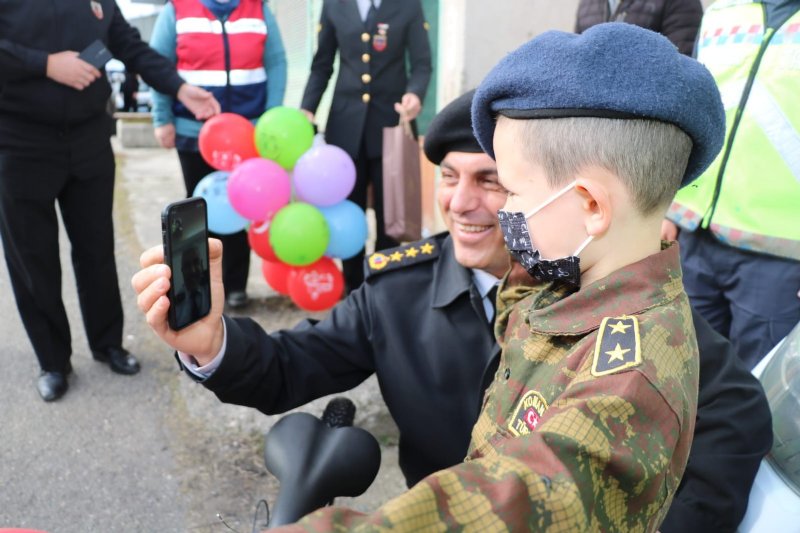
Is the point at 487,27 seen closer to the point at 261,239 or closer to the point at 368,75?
the point at 368,75

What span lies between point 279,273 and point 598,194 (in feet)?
9.02

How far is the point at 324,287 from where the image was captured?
10.9 feet

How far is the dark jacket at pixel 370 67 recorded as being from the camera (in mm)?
3557

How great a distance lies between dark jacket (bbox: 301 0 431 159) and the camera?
3.56 meters

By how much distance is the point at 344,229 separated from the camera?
325 cm

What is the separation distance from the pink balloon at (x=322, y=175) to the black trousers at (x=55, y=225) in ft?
2.65

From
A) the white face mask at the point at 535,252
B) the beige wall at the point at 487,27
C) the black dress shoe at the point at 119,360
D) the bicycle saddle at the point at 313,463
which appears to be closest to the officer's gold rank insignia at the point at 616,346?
the white face mask at the point at 535,252

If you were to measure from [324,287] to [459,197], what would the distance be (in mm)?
1854

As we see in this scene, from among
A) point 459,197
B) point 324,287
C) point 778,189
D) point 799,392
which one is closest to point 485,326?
point 459,197

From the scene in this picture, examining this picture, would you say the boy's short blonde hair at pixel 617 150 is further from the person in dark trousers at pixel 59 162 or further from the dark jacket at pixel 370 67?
the dark jacket at pixel 370 67

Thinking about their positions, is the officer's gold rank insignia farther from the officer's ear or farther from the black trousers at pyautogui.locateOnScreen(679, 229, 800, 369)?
the black trousers at pyautogui.locateOnScreen(679, 229, 800, 369)

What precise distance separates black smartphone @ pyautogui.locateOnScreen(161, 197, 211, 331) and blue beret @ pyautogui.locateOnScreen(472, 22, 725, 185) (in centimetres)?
56

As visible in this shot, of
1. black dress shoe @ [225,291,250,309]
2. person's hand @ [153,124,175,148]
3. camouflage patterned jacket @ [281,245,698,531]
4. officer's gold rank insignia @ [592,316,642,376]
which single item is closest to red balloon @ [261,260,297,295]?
black dress shoe @ [225,291,250,309]

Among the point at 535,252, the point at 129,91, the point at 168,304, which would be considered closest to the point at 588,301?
the point at 535,252
